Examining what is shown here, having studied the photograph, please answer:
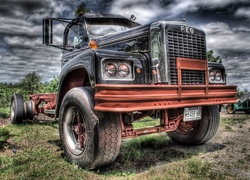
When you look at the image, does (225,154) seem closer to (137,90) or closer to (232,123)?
(137,90)

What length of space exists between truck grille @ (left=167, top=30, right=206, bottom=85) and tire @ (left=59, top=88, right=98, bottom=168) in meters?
1.28

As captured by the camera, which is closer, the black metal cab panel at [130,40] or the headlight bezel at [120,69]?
the headlight bezel at [120,69]

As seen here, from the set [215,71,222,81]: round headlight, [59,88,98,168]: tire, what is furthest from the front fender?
[215,71,222,81]: round headlight

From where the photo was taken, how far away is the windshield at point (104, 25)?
5418 mm

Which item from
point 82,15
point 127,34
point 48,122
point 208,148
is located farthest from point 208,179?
point 48,122

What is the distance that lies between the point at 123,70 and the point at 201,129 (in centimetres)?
232

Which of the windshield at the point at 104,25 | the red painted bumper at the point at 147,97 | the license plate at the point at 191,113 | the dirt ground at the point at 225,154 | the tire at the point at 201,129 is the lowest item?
the dirt ground at the point at 225,154

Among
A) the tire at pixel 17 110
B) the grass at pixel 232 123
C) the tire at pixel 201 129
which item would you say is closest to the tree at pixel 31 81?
the tire at pixel 17 110

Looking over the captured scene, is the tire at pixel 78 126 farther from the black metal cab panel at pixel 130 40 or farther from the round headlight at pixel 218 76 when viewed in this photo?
the round headlight at pixel 218 76

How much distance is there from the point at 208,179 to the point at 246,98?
1259 cm

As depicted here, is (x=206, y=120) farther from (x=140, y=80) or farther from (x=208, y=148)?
(x=140, y=80)

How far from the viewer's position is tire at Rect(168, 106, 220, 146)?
15.7ft

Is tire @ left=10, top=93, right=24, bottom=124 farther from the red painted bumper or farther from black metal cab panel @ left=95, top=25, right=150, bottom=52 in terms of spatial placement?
the red painted bumper

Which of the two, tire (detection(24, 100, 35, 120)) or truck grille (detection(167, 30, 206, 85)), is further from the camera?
tire (detection(24, 100, 35, 120))
